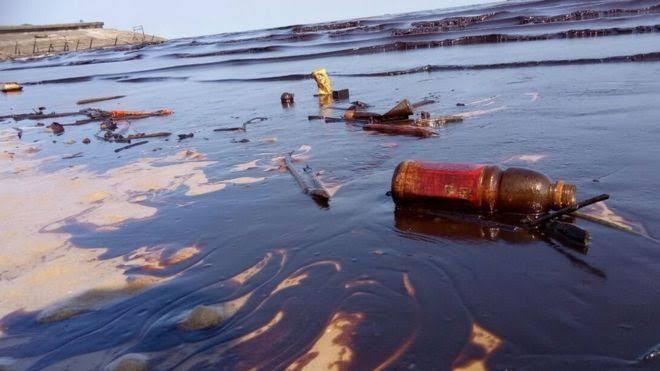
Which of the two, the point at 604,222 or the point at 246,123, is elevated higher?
the point at 246,123

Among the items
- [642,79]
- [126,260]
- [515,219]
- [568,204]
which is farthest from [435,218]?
[642,79]

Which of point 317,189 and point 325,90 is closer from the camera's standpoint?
point 317,189

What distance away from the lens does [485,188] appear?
3.96m

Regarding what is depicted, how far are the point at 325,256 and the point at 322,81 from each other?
8.30 meters

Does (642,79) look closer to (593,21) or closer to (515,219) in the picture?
(515,219)

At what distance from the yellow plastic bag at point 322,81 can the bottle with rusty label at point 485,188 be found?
767cm

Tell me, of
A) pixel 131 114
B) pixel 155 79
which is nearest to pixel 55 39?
pixel 155 79

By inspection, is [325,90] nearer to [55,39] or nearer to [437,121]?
[437,121]

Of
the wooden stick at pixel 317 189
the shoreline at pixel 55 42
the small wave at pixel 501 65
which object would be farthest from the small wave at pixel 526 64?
the shoreline at pixel 55 42

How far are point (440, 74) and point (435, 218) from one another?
34.3ft

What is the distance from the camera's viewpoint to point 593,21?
82.7 feet

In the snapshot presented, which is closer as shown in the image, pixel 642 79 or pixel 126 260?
pixel 126 260

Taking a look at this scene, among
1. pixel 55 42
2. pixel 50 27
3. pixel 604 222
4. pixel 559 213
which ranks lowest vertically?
pixel 604 222

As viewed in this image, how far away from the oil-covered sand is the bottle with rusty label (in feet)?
0.70
